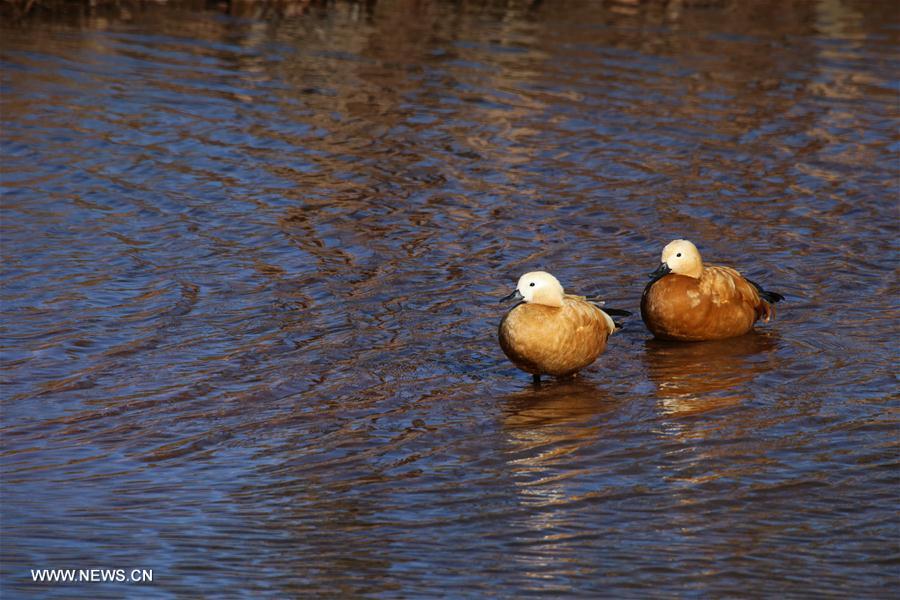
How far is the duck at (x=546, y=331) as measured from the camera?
8891mm

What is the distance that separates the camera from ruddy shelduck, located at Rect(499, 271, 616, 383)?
889 centimetres

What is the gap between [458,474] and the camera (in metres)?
7.61

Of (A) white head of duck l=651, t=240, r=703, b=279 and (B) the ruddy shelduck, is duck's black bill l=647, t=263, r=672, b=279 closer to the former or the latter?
(A) white head of duck l=651, t=240, r=703, b=279

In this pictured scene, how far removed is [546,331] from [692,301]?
1.44 meters

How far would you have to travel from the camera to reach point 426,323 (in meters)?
10.4

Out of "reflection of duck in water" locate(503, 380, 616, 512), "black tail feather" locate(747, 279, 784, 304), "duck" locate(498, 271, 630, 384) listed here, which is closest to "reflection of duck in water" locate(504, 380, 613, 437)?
"reflection of duck in water" locate(503, 380, 616, 512)

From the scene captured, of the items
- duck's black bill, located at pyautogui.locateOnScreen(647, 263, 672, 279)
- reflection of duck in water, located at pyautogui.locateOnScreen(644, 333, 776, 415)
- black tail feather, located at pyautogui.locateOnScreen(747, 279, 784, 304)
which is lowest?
reflection of duck in water, located at pyautogui.locateOnScreen(644, 333, 776, 415)

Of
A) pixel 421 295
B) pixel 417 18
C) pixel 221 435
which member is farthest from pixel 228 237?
pixel 417 18

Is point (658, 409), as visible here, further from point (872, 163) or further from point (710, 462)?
point (872, 163)

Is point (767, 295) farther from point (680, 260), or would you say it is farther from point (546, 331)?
point (546, 331)

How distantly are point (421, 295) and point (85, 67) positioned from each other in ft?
34.0

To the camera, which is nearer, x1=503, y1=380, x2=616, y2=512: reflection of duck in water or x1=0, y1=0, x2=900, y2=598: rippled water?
x1=0, y1=0, x2=900, y2=598: rippled water

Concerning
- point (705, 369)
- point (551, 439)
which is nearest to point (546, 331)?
point (551, 439)

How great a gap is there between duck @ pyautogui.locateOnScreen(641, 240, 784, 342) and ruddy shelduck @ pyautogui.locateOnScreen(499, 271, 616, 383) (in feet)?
3.00
